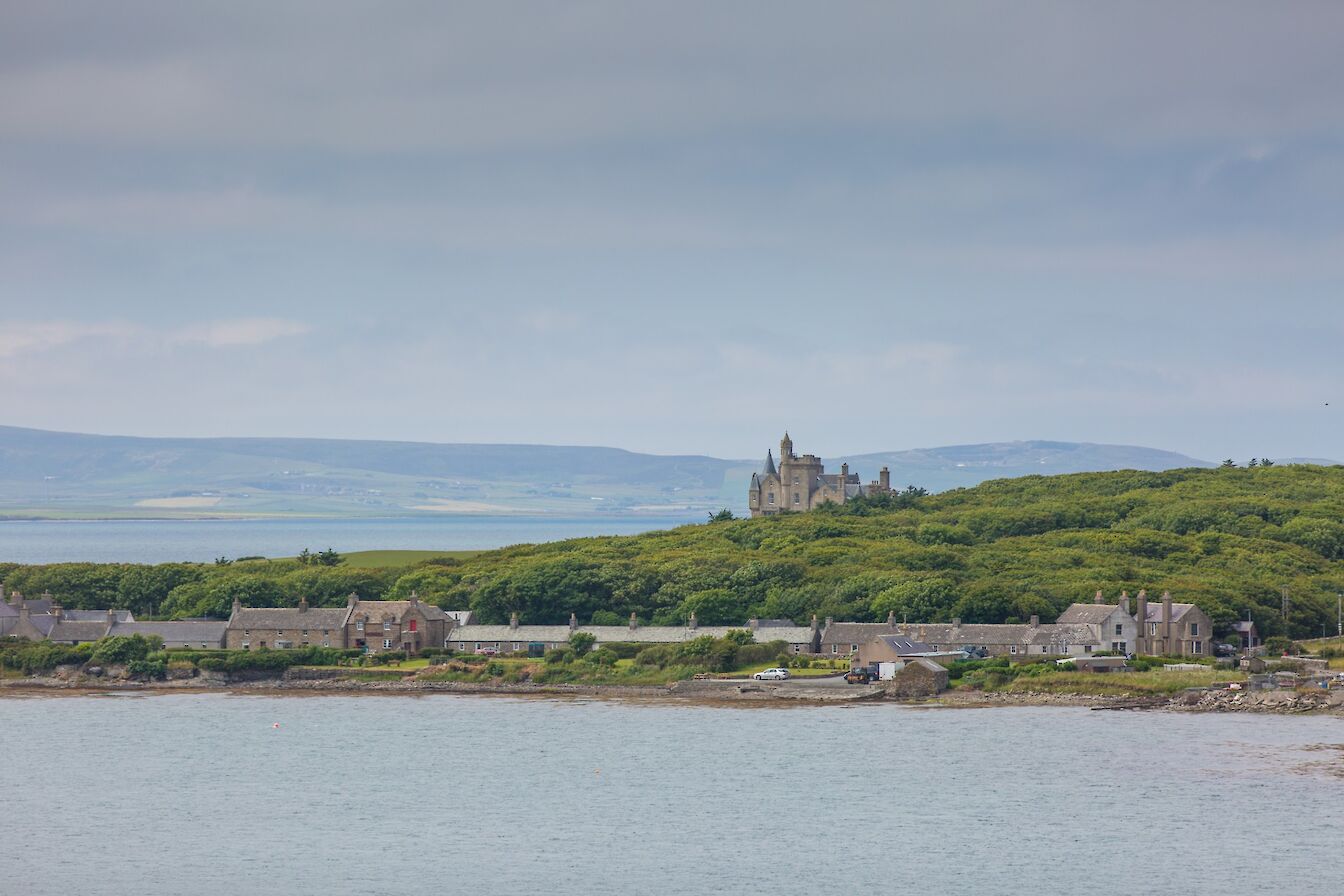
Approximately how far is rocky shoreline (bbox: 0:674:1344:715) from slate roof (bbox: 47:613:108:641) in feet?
20.5

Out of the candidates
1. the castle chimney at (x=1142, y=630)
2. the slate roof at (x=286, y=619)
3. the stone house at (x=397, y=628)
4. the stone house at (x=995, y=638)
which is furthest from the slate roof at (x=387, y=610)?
the castle chimney at (x=1142, y=630)

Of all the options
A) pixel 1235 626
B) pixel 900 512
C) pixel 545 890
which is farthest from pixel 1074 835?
pixel 900 512

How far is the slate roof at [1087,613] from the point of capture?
4208 inches

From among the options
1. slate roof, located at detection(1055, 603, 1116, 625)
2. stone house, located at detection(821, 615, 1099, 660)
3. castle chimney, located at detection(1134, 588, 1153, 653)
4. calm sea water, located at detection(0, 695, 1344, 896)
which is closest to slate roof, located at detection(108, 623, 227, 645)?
calm sea water, located at detection(0, 695, 1344, 896)

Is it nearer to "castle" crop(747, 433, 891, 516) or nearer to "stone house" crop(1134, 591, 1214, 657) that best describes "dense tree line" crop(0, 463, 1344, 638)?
"stone house" crop(1134, 591, 1214, 657)

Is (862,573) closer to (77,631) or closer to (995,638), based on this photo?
(995,638)

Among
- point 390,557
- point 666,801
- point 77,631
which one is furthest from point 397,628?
point 390,557

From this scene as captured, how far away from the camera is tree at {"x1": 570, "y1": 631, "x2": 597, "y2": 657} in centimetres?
10826

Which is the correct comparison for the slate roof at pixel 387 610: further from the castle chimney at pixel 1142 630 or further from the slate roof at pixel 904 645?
the castle chimney at pixel 1142 630

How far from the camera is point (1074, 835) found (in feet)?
201

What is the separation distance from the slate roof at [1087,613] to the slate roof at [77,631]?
55.6 m

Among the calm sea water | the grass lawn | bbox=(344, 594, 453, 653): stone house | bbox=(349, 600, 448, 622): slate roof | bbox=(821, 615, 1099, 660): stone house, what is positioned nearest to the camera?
→ the calm sea water

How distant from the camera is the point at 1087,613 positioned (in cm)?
10806

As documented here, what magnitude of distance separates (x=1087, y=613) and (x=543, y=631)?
31105mm
